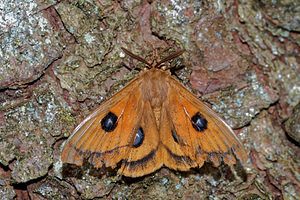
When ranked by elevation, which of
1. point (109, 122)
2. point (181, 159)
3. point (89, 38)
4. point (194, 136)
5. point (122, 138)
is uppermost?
point (89, 38)

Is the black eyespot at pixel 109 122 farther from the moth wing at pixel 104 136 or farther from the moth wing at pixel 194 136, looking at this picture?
the moth wing at pixel 194 136

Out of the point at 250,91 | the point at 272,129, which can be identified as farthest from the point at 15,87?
the point at 272,129

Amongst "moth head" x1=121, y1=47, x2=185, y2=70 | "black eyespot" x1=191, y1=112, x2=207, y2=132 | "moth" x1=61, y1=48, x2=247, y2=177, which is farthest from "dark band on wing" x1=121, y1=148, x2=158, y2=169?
"moth head" x1=121, y1=47, x2=185, y2=70

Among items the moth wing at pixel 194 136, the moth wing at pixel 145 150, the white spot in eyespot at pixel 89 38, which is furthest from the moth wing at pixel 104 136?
the white spot in eyespot at pixel 89 38

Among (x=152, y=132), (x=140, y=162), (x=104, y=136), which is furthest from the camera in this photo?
(x=152, y=132)

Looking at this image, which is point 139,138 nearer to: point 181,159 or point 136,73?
point 181,159

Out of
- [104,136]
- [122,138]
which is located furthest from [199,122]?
[104,136]

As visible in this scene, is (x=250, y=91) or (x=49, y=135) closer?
(x=49, y=135)

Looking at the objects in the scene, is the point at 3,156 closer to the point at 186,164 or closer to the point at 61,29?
the point at 61,29
